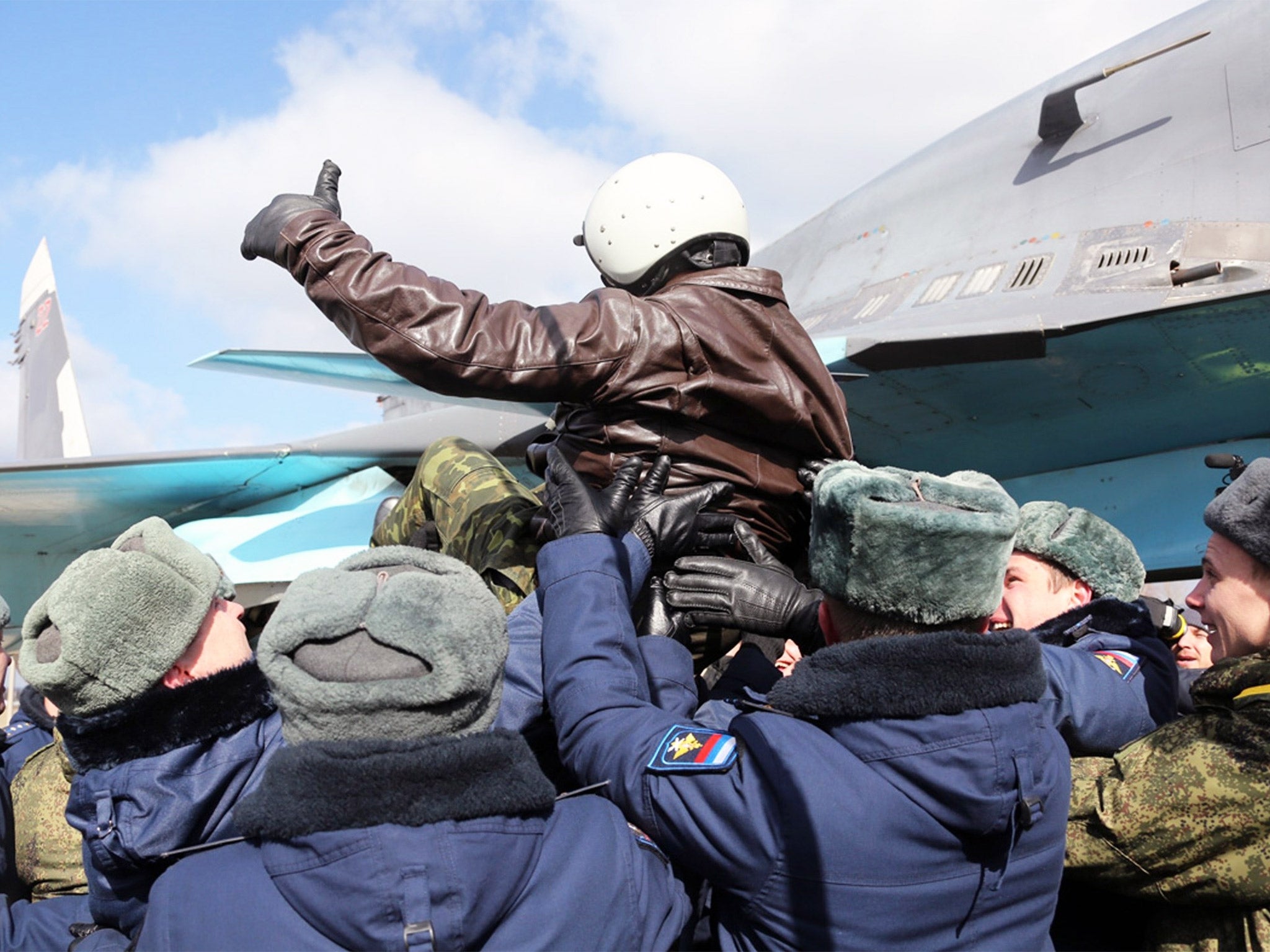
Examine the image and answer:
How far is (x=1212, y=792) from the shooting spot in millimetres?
1604

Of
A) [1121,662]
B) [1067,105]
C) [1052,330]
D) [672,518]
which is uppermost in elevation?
[1067,105]

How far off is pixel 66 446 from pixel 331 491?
493 cm

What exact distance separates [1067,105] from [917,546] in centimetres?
549

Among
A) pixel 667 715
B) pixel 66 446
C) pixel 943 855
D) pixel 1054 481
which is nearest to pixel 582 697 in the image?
pixel 667 715

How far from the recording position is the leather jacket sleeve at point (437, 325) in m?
2.10

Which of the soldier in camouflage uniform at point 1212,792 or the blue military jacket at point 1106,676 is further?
the blue military jacket at point 1106,676

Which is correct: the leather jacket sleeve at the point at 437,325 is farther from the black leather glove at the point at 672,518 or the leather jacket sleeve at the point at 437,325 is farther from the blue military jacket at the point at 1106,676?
the blue military jacket at the point at 1106,676

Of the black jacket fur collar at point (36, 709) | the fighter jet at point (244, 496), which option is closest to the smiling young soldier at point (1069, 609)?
the black jacket fur collar at point (36, 709)

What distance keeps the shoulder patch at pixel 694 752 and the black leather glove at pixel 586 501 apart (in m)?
0.59

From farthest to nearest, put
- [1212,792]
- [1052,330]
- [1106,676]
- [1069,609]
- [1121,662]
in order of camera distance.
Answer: [1052,330] → [1069,609] → [1121,662] → [1106,676] → [1212,792]

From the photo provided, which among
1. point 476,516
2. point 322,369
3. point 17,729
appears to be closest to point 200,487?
point 322,369

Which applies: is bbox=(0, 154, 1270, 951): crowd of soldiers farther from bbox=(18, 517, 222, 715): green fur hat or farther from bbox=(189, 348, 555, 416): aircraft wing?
bbox=(189, 348, 555, 416): aircraft wing

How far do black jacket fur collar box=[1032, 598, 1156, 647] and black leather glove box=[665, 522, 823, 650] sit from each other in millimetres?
534

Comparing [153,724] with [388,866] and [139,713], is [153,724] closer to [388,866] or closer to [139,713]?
[139,713]
